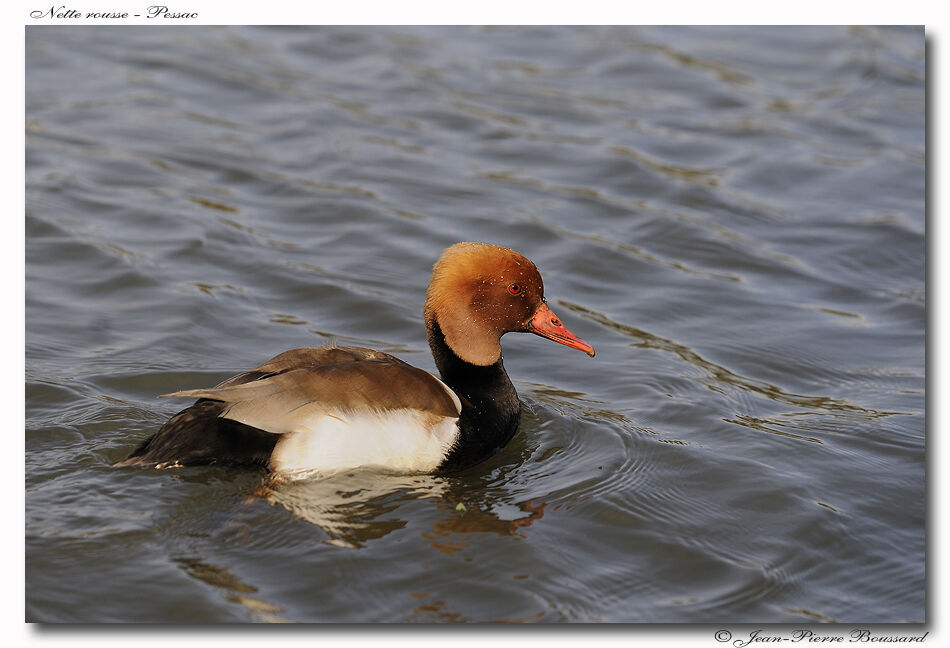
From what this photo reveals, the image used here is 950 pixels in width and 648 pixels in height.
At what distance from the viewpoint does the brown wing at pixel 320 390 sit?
17.6 ft

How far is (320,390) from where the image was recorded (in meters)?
5.47

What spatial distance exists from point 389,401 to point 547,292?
2887mm

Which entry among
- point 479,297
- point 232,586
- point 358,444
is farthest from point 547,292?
point 232,586

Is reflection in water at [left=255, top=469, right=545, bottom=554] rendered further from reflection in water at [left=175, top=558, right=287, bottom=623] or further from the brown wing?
reflection in water at [left=175, top=558, right=287, bottom=623]

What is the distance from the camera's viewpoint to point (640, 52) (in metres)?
12.4

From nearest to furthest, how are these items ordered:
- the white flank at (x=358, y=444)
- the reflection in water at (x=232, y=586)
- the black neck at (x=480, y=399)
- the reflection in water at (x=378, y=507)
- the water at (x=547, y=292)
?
the reflection in water at (x=232, y=586)
the water at (x=547, y=292)
the reflection in water at (x=378, y=507)
the white flank at (x=358, y=444)
the black neck at (x=480, y=399)

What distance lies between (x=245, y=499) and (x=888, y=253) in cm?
569

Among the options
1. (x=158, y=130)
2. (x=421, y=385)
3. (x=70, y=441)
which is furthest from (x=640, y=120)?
(x=70, y=441)

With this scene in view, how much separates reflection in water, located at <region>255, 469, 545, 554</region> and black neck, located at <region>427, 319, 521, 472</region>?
31 centimetres

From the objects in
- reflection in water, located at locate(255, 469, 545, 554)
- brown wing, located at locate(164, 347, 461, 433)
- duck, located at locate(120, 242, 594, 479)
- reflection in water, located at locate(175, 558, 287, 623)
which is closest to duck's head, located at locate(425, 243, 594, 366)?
duck, located at locate(120, 242, 594, 479)

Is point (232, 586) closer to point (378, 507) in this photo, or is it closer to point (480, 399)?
point (378, 507)

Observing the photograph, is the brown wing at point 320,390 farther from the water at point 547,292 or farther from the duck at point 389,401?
the water at point 547,292

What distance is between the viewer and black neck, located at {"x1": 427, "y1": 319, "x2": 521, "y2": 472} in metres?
5.93

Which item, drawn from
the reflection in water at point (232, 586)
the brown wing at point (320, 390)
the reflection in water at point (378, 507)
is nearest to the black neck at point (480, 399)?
the brown wing at point (320, 390)
